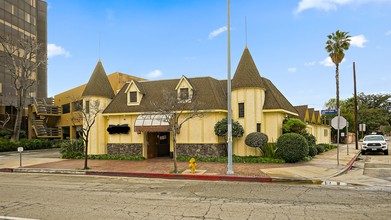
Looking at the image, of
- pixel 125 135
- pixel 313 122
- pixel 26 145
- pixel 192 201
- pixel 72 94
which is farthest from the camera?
pixel 72 94

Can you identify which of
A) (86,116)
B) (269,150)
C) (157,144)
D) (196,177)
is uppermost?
(86,116)

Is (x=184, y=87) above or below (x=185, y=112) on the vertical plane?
above

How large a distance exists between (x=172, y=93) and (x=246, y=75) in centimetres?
559

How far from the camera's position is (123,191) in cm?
1141

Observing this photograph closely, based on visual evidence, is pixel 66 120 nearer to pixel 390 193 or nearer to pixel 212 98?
pixel 212 98

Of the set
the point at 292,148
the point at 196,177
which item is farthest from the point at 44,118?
the point at 292,148

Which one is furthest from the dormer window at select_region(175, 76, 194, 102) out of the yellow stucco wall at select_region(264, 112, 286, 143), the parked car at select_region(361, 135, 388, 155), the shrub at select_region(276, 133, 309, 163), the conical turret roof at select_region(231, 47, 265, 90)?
the parked car at select_region(361, 135, 388, 155)

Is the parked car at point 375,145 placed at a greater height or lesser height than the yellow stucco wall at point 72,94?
lesser

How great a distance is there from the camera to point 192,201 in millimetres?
9438

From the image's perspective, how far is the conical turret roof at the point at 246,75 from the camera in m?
22.0

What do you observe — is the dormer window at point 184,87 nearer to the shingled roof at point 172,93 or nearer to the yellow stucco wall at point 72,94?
the shingled roof at point 172,93

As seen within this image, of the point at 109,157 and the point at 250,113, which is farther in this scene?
the point at 109,157

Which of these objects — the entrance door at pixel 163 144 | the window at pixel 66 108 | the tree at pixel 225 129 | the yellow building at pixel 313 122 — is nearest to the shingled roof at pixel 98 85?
the entrance door at pixel 163 144

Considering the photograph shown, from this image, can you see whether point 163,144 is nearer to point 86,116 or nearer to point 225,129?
point 86,116
